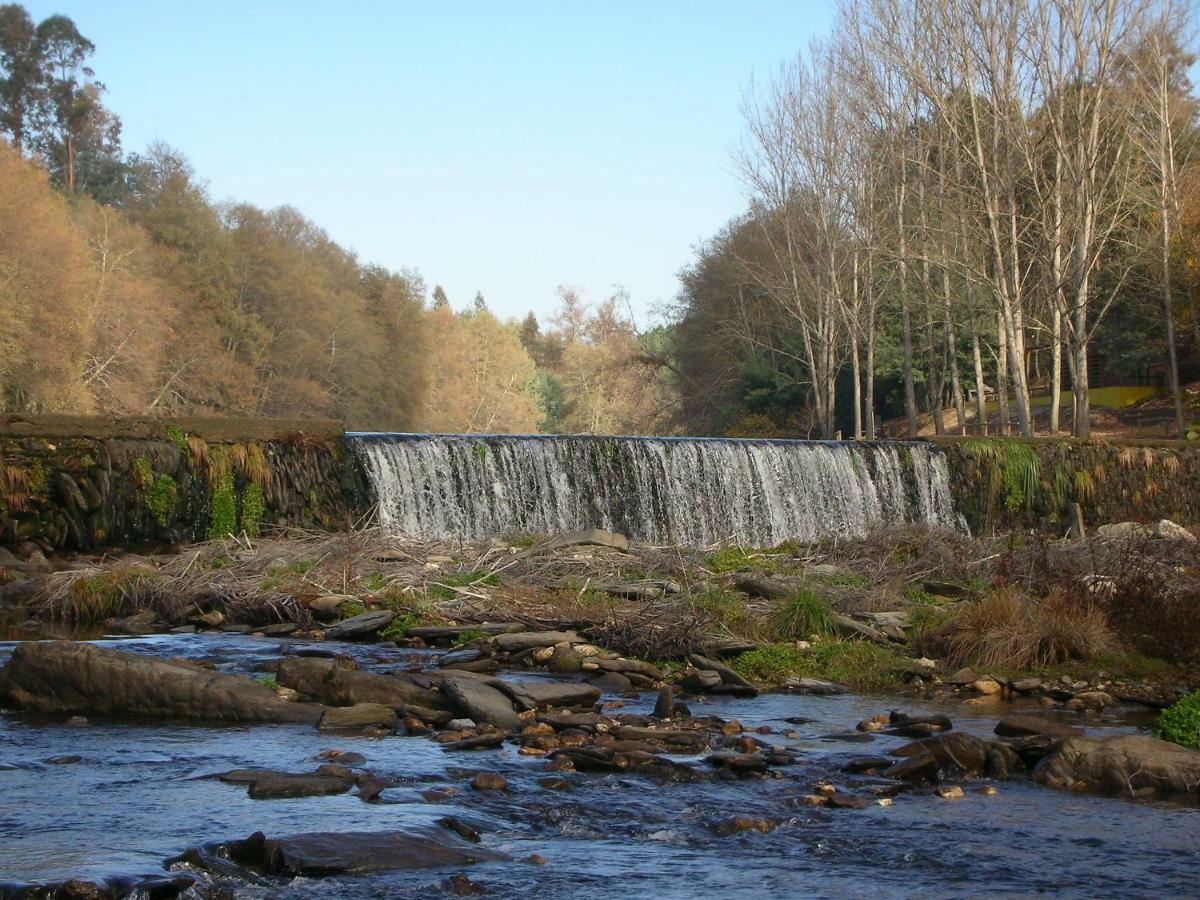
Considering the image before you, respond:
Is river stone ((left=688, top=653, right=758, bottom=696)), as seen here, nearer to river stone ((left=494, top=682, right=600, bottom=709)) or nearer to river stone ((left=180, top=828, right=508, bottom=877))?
river stone ((left=494, top=682, right=600, bottom=709))

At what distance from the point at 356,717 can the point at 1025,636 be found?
16.4 ft

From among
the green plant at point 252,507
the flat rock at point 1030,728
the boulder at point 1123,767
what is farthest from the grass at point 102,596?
the boulder at point 1123,767

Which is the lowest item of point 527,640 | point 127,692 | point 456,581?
point 527,640

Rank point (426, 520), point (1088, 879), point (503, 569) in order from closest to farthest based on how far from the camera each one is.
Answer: point (1088, 879), point (503, 569), point (426, 520)

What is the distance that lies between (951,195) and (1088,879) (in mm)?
27136

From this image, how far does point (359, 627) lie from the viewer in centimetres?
1059

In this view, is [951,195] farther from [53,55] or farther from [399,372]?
[53,55]

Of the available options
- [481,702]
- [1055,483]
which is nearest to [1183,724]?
[481,702]

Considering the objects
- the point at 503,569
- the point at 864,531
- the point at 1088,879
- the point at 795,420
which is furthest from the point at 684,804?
the point at 795,420

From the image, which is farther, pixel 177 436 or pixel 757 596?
pixel 177 436

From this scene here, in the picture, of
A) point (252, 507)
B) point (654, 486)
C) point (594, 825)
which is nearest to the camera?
point (594, 825)

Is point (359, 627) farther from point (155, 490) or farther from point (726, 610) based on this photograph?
point (155, 490)

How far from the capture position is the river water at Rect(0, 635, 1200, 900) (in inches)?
190

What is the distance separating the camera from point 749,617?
10508mm
